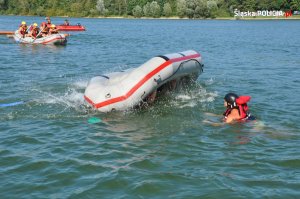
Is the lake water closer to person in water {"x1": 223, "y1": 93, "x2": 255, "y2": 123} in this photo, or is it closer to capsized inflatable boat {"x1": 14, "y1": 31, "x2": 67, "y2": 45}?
person in water {"x1": 223, "y1": 93, "x2": 255, "y2": 123}

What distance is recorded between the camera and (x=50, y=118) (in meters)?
9.06

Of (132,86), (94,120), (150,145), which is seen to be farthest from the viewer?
(132,86)

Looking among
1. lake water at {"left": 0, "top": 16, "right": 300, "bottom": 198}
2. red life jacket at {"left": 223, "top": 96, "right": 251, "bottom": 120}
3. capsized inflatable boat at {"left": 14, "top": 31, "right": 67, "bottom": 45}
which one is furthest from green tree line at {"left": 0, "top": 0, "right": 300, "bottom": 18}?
red life jacket at {"left": 223, "top": 96, "right": 251, "bottom": 120}

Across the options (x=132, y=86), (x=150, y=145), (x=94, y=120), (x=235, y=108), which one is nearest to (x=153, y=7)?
(x=132, y=86)

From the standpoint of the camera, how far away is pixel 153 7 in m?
87.1

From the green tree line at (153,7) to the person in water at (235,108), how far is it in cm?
7270

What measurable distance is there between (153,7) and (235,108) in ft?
265

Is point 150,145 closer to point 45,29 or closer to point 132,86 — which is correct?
point 132,86

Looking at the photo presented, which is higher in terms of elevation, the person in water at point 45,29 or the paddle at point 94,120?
the person in water at point 45,29

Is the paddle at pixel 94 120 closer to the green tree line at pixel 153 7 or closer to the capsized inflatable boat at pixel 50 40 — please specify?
the capsized inflatable boat at pixel 50 40

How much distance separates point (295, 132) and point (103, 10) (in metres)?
84.9

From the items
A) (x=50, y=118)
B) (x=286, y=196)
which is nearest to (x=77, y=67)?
(x=50, y=118)

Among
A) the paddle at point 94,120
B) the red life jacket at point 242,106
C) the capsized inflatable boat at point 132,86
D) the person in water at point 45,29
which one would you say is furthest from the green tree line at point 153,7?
the paddle at point 94,120

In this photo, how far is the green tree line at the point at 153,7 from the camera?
80375mm
